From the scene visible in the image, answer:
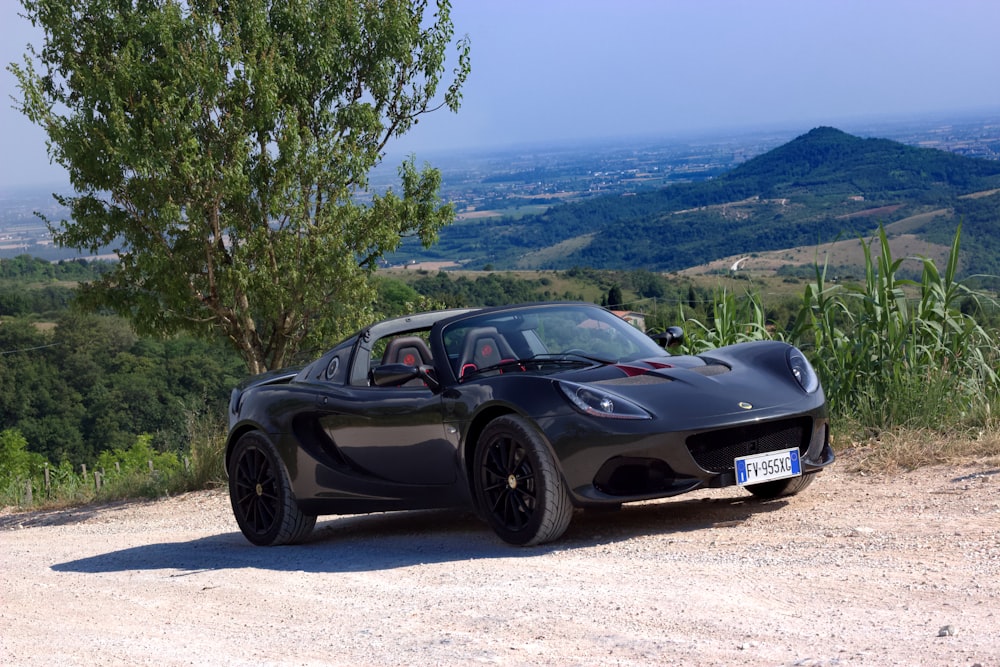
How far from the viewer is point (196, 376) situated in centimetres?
6366

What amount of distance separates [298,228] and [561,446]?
9558 millimetres

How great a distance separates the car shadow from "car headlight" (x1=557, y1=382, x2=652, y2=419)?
2.28ft

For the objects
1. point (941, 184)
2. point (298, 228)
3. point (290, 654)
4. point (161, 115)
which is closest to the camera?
point (290, 654)

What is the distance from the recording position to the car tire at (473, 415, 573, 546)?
19.8 feet

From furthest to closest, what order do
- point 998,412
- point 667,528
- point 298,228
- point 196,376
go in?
point 196,376 < point 298,228 < point 998,412 < point 667,528

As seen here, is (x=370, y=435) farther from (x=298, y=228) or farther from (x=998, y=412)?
(x=298, y=228)

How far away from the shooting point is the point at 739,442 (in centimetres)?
621

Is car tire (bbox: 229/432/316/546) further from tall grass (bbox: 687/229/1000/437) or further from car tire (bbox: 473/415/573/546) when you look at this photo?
tall grass (bbox: 687/229/1000/437)

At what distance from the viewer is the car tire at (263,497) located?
7.68 m

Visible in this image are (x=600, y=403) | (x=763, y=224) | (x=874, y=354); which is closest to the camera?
(x=600, y=403)

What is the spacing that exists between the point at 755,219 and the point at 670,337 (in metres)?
164

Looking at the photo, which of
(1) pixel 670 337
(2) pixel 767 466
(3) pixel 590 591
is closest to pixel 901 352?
(1) pixel 670 337

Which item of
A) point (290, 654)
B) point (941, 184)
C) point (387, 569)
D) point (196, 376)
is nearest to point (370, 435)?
point (387, 569)

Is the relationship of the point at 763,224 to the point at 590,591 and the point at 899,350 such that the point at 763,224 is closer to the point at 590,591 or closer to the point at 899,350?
the point at 899,350
